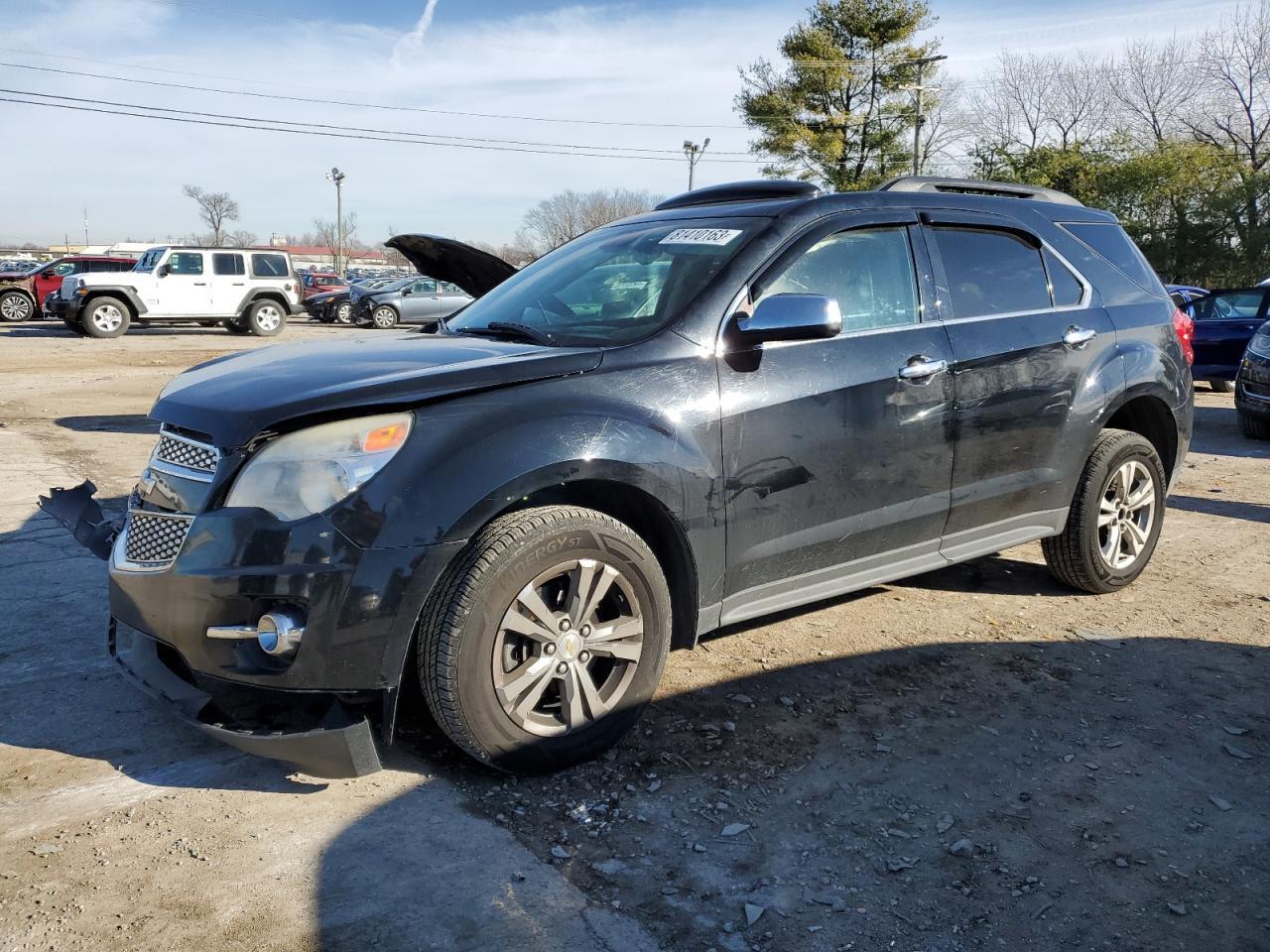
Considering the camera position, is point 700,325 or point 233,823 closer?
point 233,823

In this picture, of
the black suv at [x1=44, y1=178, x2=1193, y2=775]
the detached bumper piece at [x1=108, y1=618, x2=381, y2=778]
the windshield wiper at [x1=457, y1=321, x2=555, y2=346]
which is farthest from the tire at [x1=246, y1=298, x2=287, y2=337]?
the detached bumper piece at [x1=108, y1=618, x2=381, y2=778]

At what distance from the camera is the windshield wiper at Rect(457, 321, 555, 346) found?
3611 millimetres

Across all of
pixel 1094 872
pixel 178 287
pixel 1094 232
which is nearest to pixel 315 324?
pixel 178 287

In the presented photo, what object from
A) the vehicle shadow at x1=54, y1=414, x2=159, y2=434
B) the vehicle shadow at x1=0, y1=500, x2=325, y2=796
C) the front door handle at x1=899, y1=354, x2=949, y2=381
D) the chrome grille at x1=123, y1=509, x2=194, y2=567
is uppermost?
the front door handle at x1=899, y1=354, x2=949, y2=381

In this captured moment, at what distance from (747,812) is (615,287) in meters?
1.91

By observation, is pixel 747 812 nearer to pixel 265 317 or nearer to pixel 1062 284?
pixel 1062 284

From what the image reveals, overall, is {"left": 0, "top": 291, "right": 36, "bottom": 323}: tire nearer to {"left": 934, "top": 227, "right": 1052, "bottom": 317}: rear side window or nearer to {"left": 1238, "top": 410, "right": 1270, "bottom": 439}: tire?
{"left": 1238, "top": 410, "right": 1270, "bottom": 439}: tire

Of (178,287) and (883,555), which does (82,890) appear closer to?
(883,555)

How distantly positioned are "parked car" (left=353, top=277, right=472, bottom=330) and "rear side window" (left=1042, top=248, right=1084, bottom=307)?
24354mm

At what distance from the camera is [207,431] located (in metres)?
2.91

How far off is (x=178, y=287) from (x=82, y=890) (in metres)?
23.1

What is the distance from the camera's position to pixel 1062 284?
4.66 metres

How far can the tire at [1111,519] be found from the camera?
15.6 ft

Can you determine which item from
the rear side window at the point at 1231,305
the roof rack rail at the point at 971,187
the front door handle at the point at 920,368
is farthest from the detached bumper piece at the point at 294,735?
the rear side window at the point at 1231,305
